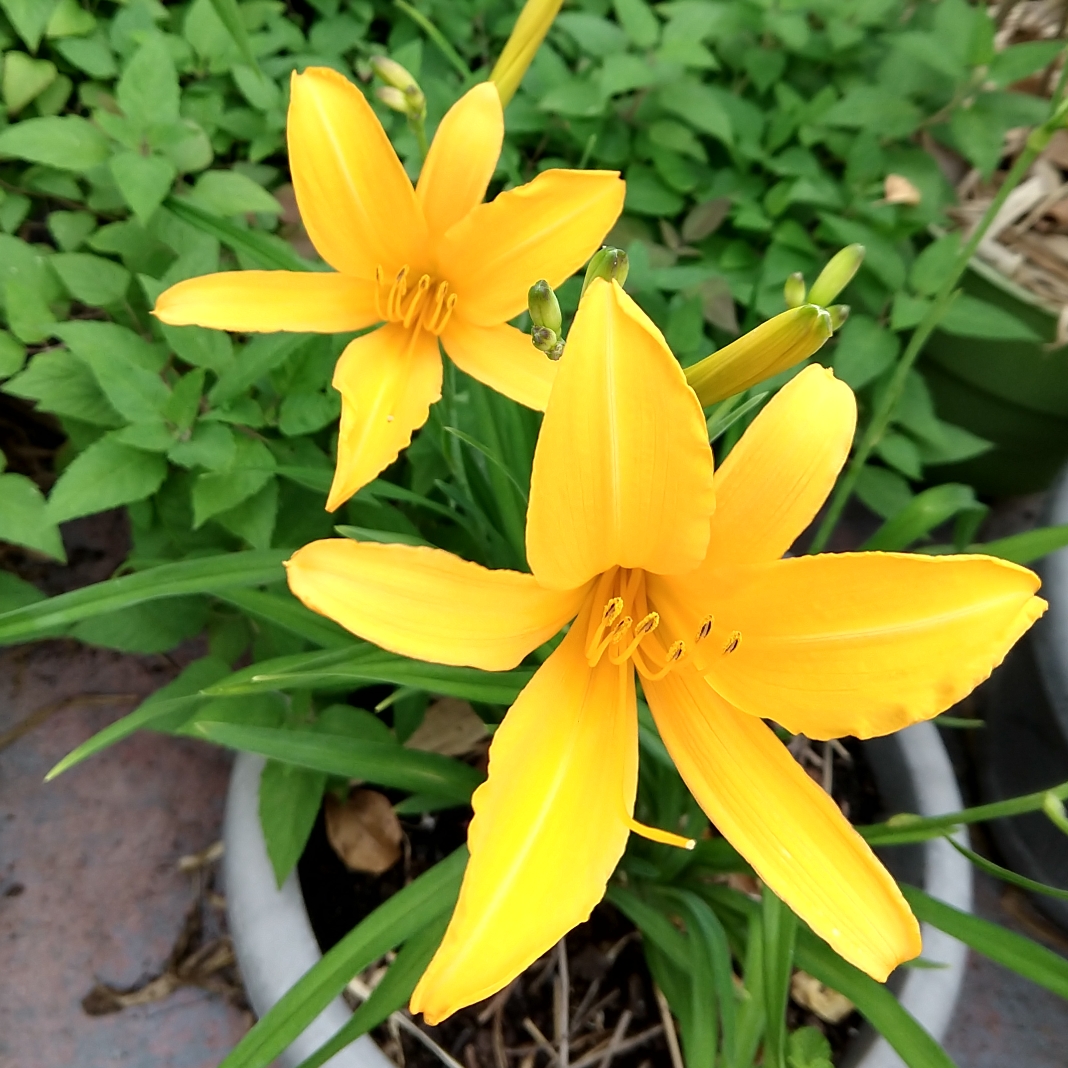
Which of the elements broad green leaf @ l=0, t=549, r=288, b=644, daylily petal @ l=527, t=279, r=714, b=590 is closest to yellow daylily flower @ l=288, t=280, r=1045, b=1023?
daylily petal @ l=527, t=279, r=714, b=590

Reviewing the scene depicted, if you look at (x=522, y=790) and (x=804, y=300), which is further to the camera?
(x=804, y=300)

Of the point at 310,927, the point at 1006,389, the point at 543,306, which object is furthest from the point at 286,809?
the point at 1006,389

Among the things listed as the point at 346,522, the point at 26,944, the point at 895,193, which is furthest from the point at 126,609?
the point at 895,193

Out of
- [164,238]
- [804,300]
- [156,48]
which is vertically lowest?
[164,238]

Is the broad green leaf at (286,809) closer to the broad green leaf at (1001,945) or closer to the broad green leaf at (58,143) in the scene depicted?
the broad green leaf at (1001,945)

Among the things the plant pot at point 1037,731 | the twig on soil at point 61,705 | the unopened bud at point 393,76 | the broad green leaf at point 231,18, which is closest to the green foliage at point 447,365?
the broad green leaf at point 231,18

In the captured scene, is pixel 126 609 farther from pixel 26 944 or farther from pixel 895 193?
pixel 895 193
